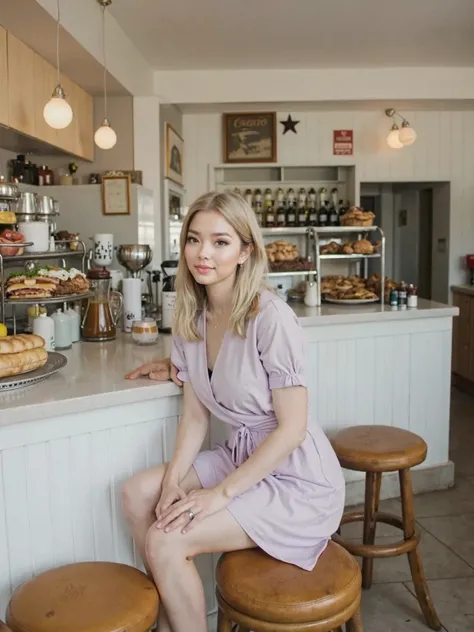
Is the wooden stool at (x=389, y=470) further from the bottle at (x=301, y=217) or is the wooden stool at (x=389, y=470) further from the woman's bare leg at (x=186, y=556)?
the bottle at (x=301, y=217)

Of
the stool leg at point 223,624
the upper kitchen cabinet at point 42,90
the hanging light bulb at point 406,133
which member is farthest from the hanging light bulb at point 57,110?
the hanging light bulb at point 406,133

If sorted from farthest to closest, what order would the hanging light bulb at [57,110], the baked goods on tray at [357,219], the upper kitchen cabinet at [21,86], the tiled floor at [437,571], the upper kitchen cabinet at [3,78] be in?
the baked goods on tray at [357,219], the upper kitchen cabinet at [21,86], the upper kitchen cabinet at [3,78], the hanging light bulb at [57,110], the tiled floor at [437,571]

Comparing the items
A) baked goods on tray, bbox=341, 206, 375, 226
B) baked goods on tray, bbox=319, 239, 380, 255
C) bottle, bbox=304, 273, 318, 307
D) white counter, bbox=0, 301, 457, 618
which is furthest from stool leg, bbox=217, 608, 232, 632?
baked goods on tray, bbox=341, 206, 375, 226

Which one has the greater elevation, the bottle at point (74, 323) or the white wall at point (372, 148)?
the white wall at point (372, 148)

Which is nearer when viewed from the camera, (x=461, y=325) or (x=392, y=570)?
(x=392, y=570)

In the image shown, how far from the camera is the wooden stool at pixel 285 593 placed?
1.44 meters

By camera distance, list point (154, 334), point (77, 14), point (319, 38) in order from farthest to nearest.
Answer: point (319, 38) → point (77, 14) → point (154, 334)

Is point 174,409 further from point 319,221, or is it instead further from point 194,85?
point 319,221

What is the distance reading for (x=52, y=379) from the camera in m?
2.03

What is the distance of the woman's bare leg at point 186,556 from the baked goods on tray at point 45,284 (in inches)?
48.8

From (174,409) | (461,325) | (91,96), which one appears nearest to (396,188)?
(461,325)

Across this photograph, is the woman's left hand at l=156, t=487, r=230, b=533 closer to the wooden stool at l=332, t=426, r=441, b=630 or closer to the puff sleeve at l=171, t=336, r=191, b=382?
the puff sleeve at l=171, t=336, r=191, b=382

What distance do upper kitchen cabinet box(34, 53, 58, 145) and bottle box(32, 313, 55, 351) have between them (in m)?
1.86

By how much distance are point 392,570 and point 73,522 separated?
1.49 metres
